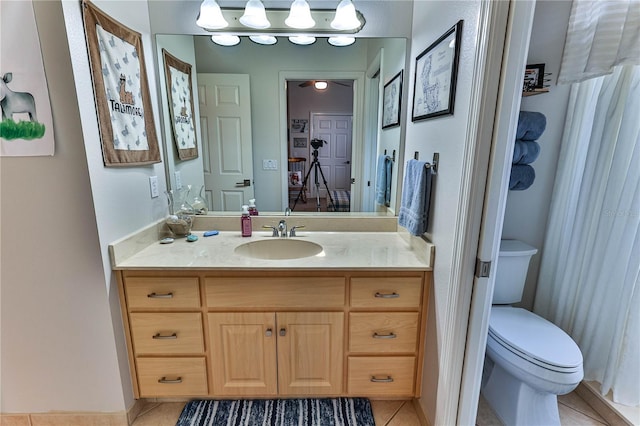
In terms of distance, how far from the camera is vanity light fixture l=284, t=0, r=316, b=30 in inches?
58.9

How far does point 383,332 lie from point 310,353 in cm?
37

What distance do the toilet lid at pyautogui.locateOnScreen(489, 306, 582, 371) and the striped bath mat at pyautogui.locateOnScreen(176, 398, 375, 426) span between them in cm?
77

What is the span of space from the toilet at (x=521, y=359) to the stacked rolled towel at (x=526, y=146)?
1.24 feet

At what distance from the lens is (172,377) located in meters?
1.42

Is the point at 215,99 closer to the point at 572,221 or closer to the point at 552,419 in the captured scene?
the point at 572,221

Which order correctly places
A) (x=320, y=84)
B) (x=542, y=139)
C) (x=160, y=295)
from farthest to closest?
(x=320, y=84), (x=542, y=139), (x=160, y=295)

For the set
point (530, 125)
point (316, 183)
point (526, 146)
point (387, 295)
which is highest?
point (530, 125)

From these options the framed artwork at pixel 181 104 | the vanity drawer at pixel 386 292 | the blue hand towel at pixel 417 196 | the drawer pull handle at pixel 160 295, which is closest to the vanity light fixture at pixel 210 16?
the framed artwork at pixel 181 104

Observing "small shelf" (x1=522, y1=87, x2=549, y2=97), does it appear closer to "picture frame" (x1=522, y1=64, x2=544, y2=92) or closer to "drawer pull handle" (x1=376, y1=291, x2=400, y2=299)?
"picture frame" (x1=522, y1=64, x2=544, y2=92)

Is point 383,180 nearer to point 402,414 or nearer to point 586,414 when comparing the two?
point 402,414

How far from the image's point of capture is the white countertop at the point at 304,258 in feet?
4.24

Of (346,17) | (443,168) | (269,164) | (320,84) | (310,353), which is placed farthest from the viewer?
(269,164)

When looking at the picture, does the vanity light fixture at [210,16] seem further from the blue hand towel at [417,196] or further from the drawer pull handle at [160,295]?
the drawer pull handle at [160,295]

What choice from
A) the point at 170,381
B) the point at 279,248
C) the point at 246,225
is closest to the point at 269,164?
the point at 246,225
